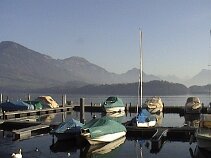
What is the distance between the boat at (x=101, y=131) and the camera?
29.2m

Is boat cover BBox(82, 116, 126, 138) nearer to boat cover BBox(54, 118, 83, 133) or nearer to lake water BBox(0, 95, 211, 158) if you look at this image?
lake water BBox(0, 95, 211, 158)

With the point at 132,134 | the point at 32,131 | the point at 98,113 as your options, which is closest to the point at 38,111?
the point at 98,113

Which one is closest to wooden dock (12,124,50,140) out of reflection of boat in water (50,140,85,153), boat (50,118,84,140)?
boat (50,118,84,140)

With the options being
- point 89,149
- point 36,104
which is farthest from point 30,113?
point 89,149

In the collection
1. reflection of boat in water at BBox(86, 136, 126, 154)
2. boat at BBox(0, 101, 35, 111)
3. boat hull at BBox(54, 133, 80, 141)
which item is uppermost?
boat at BBox(0, 101, 35, 111)

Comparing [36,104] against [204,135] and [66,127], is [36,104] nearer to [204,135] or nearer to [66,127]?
[66,127]

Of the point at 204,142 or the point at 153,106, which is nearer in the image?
the point at 204,142

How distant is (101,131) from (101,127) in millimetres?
322

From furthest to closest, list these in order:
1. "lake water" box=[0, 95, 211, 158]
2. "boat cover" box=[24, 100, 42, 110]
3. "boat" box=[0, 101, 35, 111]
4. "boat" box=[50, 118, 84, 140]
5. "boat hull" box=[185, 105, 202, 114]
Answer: "boat cover" box=[24, 100, 42, 110]
"boat hull" box=[185, 105, 202, 114]
"boat" box=[0, 101, 35, 111]
"boat" box=[50, 118, 84, 140]
"lake water" box=[0, 95, 211, 158]

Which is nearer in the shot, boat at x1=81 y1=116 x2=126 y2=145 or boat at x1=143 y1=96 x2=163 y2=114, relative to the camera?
boat at x1=81 y1=116 x2=126 y2=145

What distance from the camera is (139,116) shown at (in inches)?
1508

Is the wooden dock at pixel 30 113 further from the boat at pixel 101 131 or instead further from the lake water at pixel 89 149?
the boat at pixel 101 131

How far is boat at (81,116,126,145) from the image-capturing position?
29237 mm

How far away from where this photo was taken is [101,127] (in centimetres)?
2998
